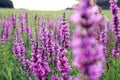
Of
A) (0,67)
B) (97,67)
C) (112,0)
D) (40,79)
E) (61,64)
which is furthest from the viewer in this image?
(0,67)

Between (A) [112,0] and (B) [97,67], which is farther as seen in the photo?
(A) [112,0]

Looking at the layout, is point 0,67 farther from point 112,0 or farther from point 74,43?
point 74,43

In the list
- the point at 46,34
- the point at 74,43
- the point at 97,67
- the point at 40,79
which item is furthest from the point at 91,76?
the point at 46,34

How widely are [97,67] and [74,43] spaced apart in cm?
18

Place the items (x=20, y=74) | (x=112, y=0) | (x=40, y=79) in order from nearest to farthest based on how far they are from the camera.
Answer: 1. (x=40, y=79)
2. (x=112, y=0)
3. (x=20, y=74)

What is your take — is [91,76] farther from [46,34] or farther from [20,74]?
[20,74]

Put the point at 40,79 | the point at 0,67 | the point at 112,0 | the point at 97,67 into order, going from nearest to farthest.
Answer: the point at 97,67
the point at 40,79
the point at 112,0
the point at 0,67

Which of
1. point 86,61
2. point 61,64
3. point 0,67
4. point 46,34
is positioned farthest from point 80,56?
point 0,67

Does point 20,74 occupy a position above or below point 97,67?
below

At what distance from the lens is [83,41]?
134cm

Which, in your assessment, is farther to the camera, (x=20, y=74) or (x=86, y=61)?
(x=20, y=74)

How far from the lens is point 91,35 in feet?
4.53

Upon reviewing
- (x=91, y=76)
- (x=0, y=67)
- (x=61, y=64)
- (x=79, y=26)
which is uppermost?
(x=79, y=26)

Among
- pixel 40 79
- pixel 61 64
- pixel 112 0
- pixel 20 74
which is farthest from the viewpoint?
pixel 20 74
